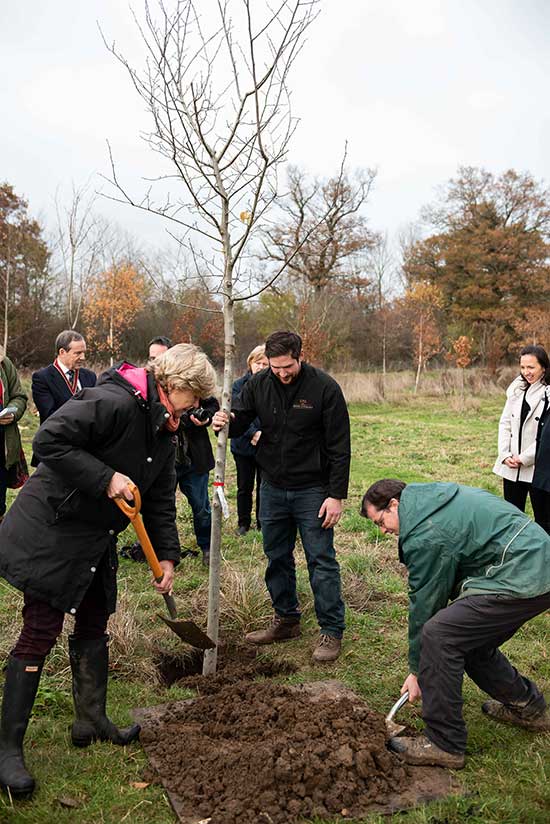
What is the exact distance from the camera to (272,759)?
297 centimetres

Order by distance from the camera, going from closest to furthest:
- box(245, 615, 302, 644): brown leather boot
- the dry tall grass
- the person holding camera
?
box(245, 615, 302, 644): brown leather boot → the person holding camera → the dry tall grass

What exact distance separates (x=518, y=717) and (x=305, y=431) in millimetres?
2030

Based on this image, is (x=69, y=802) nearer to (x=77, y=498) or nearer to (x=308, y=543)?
(x=77, y=498)

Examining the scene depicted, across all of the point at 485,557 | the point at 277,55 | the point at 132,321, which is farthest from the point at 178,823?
the point at 132,321

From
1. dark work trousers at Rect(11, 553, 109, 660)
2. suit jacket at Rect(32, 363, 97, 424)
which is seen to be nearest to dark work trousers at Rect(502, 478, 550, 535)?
dark work trousers at Rect(11, 553, 109, 660)

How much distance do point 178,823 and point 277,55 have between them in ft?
12.8

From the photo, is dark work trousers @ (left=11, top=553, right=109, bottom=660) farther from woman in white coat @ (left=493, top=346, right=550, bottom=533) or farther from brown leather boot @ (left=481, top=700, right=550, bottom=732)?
woman in white coat @ (left=493, top=346, right=550, bottom=533)

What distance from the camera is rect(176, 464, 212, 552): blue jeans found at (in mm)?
6148

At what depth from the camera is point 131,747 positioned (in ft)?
11.0

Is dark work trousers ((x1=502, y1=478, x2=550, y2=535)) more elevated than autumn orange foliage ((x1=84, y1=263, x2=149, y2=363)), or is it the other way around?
autumn orange foliage ((x1=84, y1=263, x2=149, y2=363))

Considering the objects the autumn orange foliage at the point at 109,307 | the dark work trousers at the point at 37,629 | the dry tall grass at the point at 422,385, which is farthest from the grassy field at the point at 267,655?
the autumn orange foliage at the point at 109,307

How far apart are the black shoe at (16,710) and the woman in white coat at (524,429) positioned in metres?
4.31

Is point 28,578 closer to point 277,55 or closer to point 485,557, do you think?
point 485,557

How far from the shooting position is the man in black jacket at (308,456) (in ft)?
14.5
